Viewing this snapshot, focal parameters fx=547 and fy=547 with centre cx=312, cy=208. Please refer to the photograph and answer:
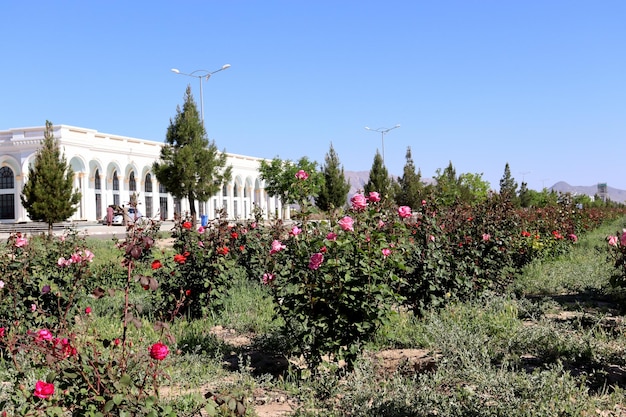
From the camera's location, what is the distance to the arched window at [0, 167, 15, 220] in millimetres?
44938

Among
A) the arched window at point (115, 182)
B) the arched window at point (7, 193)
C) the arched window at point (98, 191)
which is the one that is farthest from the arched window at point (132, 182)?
the arched window at point (7, 193)

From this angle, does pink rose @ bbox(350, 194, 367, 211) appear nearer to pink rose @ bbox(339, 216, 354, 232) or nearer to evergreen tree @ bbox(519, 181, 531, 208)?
pink rose @ bbox(339, 216, 354, 232)

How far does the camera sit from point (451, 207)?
7.92 m

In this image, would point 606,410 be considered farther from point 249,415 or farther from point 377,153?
point 377,153

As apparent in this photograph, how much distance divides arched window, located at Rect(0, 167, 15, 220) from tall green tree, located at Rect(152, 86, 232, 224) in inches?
841

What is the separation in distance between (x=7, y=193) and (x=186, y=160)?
2442 cm

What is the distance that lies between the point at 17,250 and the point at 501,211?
6677 millimetres

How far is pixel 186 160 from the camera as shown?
2933 cm

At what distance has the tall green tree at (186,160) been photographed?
29719 millimetres

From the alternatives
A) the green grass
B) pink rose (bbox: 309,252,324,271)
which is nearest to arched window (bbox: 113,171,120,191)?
the green grass

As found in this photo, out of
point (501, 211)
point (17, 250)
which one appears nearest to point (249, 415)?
point (17, 250)

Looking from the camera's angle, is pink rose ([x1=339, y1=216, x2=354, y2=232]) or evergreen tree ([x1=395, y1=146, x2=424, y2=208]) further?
evergreen tree ([x1=395, y1=146, x2=424, y2=208])

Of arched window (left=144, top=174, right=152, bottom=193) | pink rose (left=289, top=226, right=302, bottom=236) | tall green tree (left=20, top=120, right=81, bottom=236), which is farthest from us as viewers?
arched window (left=144, top=174, right=152, bottom=193)

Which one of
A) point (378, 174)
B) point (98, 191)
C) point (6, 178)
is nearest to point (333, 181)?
point (378, 174)
